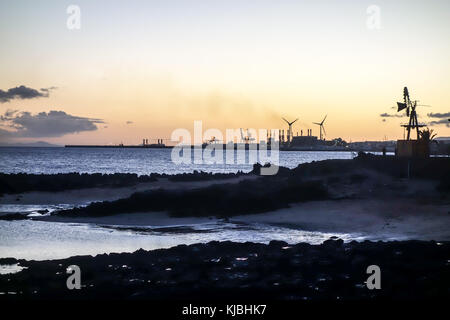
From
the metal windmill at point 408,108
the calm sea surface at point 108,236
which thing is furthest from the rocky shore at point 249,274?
the metal windmill at point 408,108

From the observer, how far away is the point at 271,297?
14.2m

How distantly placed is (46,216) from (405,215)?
72.8 ft

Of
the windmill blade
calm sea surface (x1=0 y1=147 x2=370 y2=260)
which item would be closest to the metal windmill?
the windmill blade

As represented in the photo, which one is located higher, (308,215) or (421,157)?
(421,157)

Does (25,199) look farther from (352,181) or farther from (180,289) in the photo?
(180,289)

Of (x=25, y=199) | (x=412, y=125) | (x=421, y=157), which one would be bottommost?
(x=25, y=199)

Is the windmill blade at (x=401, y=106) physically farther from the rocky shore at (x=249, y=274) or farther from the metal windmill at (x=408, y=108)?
the rocky shore at (x=249, y=274)

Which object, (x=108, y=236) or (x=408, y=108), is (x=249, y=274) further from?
(x=408, y=108)

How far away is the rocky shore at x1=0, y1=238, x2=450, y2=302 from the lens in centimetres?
1444

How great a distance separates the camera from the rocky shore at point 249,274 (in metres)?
14.4

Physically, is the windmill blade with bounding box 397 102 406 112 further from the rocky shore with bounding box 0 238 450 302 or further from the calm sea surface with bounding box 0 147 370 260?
the rocky shore with bounding box 0 238 450 302

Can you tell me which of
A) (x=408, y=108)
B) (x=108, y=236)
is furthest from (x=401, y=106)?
(x=108, y=236)
